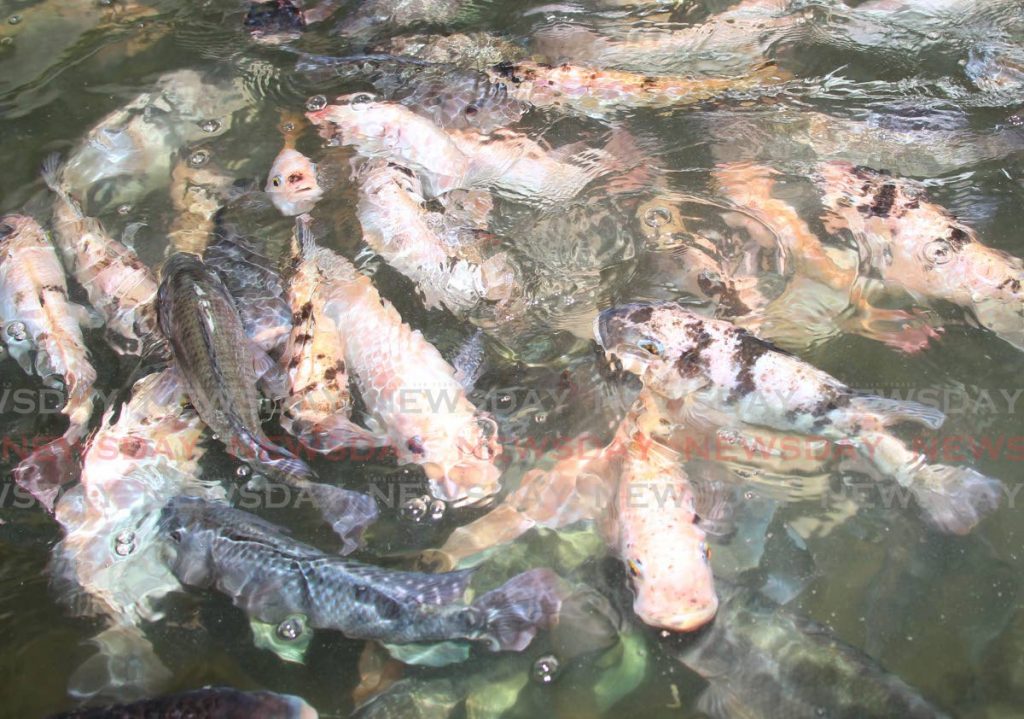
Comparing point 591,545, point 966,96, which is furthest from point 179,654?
point 966,96

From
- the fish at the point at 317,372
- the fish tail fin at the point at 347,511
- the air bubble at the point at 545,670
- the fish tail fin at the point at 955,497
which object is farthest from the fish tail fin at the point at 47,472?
the fish tail fin at the point at 955,497

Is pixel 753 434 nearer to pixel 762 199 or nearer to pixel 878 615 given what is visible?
pixel 878 615

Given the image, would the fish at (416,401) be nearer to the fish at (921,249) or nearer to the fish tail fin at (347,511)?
the fish tail fin at (347,511)

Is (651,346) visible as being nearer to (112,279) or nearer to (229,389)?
(229,389)

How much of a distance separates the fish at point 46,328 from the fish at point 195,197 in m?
0.72

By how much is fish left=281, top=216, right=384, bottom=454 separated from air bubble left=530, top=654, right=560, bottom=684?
1.36m

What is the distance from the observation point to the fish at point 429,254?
4.66m

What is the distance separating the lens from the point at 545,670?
3363mm

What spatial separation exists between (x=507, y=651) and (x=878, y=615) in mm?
1650

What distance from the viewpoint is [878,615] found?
138 inches

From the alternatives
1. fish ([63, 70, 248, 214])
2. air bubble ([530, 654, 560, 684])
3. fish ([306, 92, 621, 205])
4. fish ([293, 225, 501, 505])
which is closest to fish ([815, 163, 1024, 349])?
fish ([306, 92, 621, 205])

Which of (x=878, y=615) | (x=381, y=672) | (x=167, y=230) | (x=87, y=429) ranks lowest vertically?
(x=878, y=615)

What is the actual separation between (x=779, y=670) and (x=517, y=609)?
111cm

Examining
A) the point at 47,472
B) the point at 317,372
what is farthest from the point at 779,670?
the point at 47,472
